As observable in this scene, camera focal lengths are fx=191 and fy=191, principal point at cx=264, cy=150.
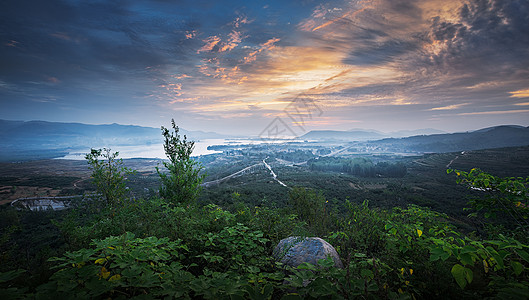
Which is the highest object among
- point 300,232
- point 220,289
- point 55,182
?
point 220,289

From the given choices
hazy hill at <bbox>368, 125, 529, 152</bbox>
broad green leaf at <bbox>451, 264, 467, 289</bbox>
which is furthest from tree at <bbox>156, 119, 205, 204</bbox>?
hazy hill at <bbox>368, 125, 529, 152</bbox>

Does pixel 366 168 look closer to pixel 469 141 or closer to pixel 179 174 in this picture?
pixel 179 174

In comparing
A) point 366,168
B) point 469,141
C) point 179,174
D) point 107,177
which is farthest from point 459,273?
point 469,141

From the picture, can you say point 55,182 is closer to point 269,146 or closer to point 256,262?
point 256,262

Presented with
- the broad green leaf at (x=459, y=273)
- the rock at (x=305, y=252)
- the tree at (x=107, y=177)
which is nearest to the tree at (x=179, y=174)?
the tree at (x=107, y=177)

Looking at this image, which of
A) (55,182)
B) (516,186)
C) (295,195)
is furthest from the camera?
(55,182)

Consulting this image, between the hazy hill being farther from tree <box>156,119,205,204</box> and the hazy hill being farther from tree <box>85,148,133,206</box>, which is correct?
tree <box>85,148,133,206</box>

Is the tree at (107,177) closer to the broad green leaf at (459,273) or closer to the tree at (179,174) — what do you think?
the tree at (179,174)

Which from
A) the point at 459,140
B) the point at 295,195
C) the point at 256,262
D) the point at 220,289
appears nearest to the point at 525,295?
the point at 220,289
